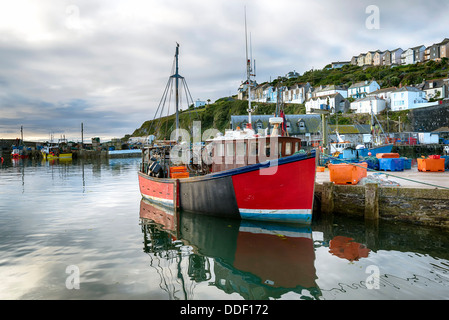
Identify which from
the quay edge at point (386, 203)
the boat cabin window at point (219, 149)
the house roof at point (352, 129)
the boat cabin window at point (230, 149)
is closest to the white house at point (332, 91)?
the house roof at point (352, 129)

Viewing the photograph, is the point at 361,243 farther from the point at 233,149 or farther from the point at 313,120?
the point at 313,120

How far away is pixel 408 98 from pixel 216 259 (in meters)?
85.4

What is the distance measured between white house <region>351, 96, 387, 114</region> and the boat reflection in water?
78.4 metres

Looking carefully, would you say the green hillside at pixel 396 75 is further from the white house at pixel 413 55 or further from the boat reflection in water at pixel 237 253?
the boat reflection in water at pixel 237 253

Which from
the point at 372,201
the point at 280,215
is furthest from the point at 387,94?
the point at 280,215

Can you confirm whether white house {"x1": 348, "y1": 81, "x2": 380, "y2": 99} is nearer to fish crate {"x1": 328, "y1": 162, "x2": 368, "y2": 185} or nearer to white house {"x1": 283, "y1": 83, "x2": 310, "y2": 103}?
white house {"x1": 283, "y1": 83, "x2": 310, "y2": 103}

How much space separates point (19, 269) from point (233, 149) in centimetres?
779

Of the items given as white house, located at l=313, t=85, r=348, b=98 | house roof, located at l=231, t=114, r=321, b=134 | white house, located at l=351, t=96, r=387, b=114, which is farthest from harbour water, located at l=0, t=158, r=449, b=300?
white house, located at l=313, t=85, r=348, b=98

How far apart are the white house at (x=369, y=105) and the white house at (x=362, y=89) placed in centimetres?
872

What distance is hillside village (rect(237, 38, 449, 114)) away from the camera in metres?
76.3

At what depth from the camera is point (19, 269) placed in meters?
7.26
